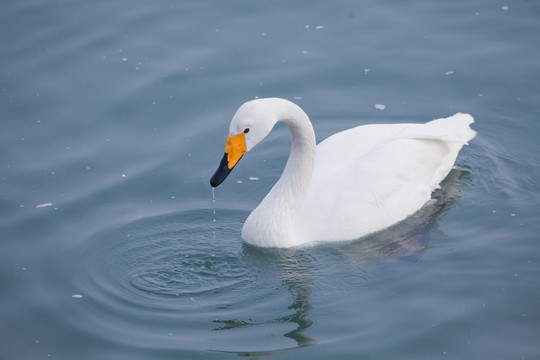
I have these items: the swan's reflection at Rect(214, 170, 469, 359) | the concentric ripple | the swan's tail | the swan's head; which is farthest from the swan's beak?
the swan's tail

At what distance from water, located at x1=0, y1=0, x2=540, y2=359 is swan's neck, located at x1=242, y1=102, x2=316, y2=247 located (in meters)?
0.18

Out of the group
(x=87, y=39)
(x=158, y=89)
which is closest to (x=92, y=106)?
(x=158, y=89)

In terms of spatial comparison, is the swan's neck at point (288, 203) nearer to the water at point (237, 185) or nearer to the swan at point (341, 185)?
the swan at point (341, 185)

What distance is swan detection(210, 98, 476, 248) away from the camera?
30.1 feet

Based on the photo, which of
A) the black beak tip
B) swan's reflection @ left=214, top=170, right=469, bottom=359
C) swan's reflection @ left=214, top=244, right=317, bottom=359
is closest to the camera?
swan's reflection @ left=214, top=244, right=317, bottom=359

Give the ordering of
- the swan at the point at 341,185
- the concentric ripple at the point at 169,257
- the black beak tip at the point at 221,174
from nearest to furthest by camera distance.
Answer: the black beak tip at the point at 221,174
the concentric ripple at the point at 169,257
the swan at the point at 341,185

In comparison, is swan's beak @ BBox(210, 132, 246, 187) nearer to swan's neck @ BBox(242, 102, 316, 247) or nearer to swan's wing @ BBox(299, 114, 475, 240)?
swan's neck @ BBox(242, 102, 316, 247)

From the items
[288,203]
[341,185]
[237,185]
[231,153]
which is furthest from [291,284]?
[237,185]

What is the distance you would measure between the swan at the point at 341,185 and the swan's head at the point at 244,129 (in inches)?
1.7

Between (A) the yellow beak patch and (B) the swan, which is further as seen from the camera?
(B) the swan

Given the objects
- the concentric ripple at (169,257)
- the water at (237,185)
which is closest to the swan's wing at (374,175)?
the water at (237,185)

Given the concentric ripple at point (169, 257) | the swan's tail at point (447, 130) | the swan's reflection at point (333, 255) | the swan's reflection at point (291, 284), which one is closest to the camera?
the swan's reflection at point (291, 284)

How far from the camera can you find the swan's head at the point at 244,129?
842cm

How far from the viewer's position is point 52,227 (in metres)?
9.95
